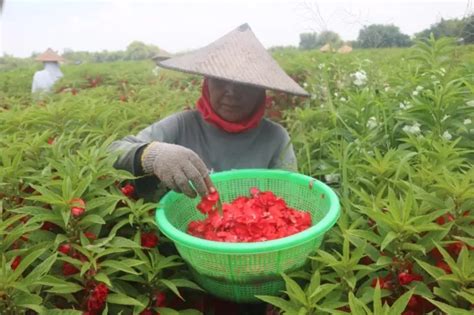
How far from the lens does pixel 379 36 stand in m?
2.62

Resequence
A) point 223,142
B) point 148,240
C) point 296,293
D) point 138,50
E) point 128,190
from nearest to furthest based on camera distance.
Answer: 1. point 296,293
2. point 148,240
3. point 128,190
4. point 223,142
5. point 138,50

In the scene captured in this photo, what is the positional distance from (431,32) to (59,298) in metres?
2.85

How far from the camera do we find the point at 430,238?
52.2 inches

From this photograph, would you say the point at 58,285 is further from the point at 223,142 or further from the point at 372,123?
the point at 372,123

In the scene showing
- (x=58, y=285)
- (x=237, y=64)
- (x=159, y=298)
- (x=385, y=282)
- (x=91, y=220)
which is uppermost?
(x=237, y=64)

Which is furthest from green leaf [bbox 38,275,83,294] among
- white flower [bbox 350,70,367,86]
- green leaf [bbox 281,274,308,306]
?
white flower [bbox 350,70,367,86]

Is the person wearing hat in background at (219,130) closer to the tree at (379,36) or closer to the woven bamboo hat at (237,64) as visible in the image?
the woven bamboo hat at (237,64)

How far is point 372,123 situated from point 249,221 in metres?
1.06

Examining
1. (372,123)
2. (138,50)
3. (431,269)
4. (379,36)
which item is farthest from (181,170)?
(138,50)

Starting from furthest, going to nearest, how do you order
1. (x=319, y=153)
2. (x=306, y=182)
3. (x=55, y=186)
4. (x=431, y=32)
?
(x=431, y=32), (x=319, y=153), (x=306, y=182), (x=55, y=186)

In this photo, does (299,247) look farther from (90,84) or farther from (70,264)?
(90,84)

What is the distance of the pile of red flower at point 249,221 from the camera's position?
1603mm

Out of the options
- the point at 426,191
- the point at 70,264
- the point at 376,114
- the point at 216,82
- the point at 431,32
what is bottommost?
the point at 70,264

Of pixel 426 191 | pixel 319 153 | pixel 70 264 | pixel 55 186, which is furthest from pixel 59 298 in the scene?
pixel 319 153
